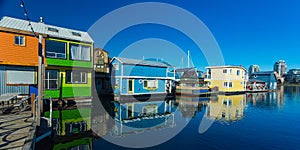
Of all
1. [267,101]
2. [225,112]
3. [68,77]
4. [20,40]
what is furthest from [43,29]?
[267,101]

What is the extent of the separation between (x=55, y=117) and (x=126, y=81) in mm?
11237

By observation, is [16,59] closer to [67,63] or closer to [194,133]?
[67,63]

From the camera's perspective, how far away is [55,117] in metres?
11.5

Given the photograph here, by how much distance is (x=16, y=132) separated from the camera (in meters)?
6.25

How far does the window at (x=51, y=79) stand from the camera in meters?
14.5

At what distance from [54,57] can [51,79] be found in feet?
6.79

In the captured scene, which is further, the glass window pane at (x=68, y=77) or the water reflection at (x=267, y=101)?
the water reflection at (x=267, y=101)

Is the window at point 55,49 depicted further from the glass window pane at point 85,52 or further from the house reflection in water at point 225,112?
the house reflection in water at point 225,112

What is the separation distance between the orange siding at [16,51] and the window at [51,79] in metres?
1.47

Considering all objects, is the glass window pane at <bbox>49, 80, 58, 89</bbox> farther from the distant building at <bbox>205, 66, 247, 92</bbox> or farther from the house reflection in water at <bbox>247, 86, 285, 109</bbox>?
the distant building at <bbox>205, 66, 247, 92</bbox>

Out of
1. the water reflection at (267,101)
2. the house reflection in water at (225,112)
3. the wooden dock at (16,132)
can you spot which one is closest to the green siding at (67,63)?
the wooden dock at (16,132)

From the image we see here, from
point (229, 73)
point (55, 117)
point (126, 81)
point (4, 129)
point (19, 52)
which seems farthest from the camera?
point (229, 73)

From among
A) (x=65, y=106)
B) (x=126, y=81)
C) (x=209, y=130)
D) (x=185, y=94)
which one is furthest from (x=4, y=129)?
(x=185, y=94)

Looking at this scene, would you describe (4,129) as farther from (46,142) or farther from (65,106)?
(65,106)
